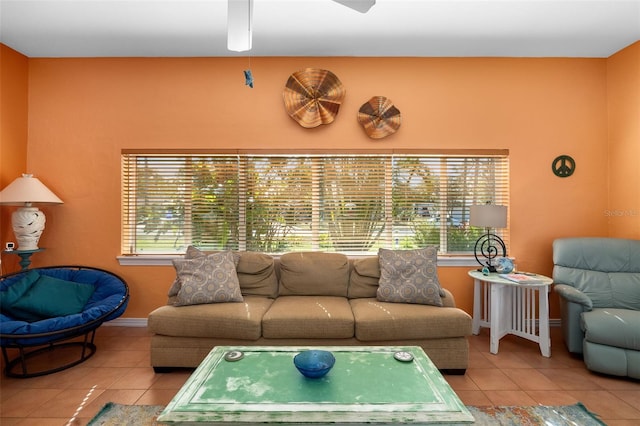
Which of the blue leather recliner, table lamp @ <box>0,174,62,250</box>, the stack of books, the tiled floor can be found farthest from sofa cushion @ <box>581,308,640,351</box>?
table lamp @ <box>0,174,62,250</box>

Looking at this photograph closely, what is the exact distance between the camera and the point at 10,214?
11.1 feet

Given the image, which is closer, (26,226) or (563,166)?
(26,226)

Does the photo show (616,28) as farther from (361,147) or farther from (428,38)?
(361,147)

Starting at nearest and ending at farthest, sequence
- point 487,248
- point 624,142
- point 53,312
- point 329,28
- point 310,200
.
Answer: point 53,312
point 329,28
point 624,142
point 487,248
point 310,200

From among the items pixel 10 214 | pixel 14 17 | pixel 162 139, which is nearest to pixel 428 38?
pixel 162 139

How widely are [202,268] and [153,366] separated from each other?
0.82 m

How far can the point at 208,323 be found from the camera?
2.48m

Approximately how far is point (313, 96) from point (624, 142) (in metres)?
3.27

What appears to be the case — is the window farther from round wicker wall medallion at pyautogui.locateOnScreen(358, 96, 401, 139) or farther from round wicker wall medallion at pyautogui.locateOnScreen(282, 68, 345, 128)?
round wicker wall medallion at pyautogui.locateOnScreen(282, 68, 345, 128)

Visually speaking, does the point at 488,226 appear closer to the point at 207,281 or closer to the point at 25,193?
the point at 207,281

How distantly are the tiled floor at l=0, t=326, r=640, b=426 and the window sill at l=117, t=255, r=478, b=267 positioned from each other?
0.93 m

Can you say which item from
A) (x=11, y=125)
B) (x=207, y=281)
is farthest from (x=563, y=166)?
(x=11, y=125)

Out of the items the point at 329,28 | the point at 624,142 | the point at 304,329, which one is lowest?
the point at 304,329

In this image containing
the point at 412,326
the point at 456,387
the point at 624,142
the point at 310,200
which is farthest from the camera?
the point at 310,200
